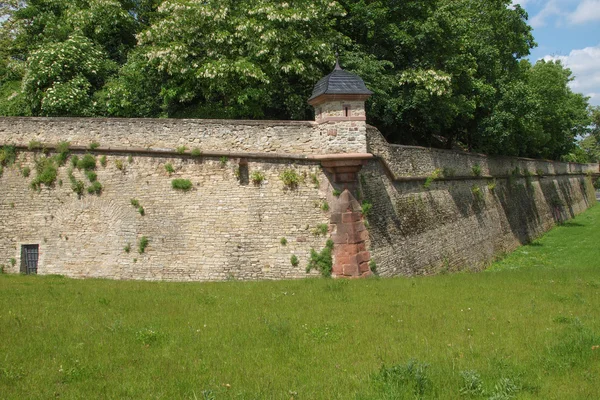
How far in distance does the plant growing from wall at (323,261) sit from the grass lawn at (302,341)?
1.69 metres

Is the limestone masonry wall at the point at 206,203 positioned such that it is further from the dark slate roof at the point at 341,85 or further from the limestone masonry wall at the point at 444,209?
the dark slate roof at the point at 341,85

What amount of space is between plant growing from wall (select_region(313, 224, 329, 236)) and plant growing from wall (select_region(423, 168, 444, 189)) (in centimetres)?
584

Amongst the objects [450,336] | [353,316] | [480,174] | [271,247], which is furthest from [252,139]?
[480,174]

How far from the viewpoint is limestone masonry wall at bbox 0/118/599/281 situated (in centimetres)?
1282

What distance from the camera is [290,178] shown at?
12977 mm

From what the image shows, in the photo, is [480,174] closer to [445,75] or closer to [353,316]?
[445,75]

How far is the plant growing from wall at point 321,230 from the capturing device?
42.1 ft

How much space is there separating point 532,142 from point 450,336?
2900cm

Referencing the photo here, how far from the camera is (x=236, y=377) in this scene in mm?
5480

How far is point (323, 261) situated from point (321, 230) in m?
0.79

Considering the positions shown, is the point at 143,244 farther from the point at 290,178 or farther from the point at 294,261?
the point at 290,178

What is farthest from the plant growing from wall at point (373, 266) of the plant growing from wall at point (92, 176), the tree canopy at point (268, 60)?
A: the plant growing from wall at point (92, 176)

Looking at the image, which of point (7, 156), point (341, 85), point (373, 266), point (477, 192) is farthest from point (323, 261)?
point (477, 192)

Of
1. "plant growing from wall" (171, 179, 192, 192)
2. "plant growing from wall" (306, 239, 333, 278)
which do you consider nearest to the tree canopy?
"plant growing from wall" (171, 179, 192, 192)
